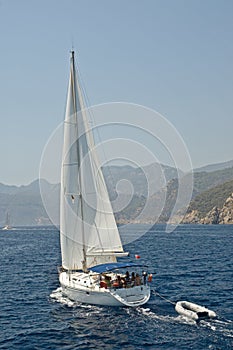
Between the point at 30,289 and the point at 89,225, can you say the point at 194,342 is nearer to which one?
the point at 89,225

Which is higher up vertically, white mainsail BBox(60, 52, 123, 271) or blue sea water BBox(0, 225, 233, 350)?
white mainsail BBox(60, 52, 123, 271)

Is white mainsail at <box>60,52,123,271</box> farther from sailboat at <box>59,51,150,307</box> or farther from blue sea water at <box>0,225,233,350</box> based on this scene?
blue sea water at <box>0,225,233,350</box>

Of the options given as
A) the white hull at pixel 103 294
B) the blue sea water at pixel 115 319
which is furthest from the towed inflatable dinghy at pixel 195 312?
the white hull at pixel 103 294

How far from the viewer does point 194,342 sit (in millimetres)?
30656

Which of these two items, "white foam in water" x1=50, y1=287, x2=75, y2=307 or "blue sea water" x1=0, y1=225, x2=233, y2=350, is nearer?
"blue sea water" x1=0, y1=225, x2=233, y2=350

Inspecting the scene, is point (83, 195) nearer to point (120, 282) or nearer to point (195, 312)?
point (120, 282)

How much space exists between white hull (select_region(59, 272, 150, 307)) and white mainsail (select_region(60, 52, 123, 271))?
12.5ft

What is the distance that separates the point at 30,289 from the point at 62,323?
663 inches

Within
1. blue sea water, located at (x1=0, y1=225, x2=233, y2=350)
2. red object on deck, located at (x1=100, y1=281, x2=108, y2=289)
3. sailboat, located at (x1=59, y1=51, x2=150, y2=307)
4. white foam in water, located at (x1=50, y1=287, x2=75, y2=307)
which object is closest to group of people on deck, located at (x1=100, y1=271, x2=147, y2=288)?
red object on deck, located at (x1=100, y1=281, x2=108, y2=289)

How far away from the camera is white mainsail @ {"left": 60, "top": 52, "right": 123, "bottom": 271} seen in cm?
4628

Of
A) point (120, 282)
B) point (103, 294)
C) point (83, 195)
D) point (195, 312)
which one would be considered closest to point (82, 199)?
point (83, 195)

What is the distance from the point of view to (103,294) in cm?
3981

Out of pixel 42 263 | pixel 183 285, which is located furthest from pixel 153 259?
pixel 183 285

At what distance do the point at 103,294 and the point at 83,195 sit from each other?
10763 millimetres
